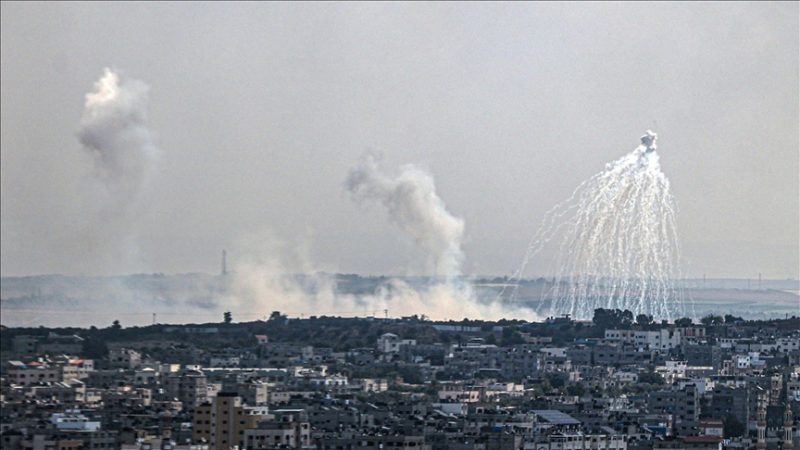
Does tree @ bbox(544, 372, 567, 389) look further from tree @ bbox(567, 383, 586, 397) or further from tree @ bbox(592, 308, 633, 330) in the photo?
tree @ bbox(592, 308, 633, 330)

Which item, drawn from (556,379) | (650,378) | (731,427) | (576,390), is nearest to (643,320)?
(556,379)

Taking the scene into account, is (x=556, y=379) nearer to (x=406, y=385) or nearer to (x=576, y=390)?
(x=406, y=385)

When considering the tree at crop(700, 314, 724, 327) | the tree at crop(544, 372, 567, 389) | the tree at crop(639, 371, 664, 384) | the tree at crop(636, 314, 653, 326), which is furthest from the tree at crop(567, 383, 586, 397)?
the tree at crop(700, 314, 724, 327)

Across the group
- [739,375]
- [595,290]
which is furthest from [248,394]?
[595,290]

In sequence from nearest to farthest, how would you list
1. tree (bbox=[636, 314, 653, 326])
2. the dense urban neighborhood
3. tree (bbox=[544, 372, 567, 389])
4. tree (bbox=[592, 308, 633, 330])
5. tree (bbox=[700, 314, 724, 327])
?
1. the dense urban neighborhood
2. tree (bbox=[544, 372, 567, 389])
3. tree (bbox=[592, 308, 633, 330])
4. tree (bbox=[636, 314, 653, 326])
5. tree (bbox=[700, 314, 724, 327])

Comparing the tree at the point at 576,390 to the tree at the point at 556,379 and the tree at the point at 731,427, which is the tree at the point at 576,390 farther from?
the tree at the point at 731,427

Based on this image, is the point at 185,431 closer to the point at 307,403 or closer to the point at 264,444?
the point at 264,444

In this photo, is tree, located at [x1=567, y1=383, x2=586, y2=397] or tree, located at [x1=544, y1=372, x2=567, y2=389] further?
tree, located at [x1=544, y1=372, x2=567, y2=389]

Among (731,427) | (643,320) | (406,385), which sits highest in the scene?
(643,320)

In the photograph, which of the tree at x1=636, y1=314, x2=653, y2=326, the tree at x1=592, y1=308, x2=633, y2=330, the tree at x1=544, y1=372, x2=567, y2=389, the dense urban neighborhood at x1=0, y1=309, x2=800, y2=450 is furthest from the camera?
the tree at x1=636, y1=314, x2=653, y2=326
